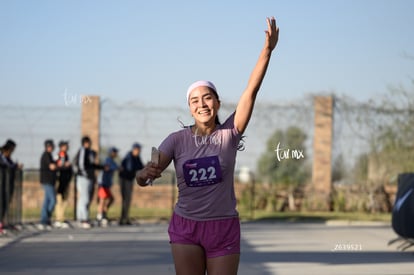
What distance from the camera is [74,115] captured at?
2567 cm

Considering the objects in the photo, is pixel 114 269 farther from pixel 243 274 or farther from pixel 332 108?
pixel 332 108

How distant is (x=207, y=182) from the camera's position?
627 centimetres

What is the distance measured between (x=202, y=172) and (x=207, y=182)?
0.23 ft

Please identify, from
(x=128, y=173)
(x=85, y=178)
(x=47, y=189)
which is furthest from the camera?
(x=128, y=173)

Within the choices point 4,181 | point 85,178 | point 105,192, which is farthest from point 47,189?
point 4,181

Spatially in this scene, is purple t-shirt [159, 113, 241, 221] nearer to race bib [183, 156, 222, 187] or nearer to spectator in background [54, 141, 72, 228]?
race bib [183, 156, 222, 187]

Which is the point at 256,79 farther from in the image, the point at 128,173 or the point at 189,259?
the point at 128,173

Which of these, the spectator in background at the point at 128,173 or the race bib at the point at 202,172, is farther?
the spectator in background at the point at 128,173

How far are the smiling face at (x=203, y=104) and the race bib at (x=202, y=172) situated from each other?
26cm

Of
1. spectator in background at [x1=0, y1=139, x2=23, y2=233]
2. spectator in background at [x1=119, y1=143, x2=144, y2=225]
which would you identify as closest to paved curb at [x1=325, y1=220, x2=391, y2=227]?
spectator in background at [x1=119, y1=143, x2=144, y2=225]

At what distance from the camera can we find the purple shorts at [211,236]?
6266mm

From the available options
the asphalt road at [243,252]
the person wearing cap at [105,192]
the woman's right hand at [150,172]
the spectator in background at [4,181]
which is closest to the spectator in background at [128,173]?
the person wearing cap at [105,192]

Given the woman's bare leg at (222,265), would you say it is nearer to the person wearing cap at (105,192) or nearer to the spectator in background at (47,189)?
the spectator in background at (47,189)

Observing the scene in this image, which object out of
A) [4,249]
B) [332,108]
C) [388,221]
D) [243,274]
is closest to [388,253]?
[243,274]
